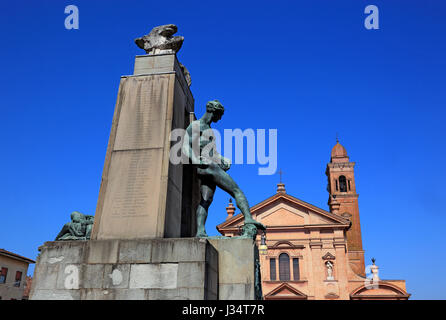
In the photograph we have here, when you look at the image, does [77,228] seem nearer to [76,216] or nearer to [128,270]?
[76,216]

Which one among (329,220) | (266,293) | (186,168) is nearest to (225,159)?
(186,168)

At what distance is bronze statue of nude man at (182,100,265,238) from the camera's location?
5.86 metres

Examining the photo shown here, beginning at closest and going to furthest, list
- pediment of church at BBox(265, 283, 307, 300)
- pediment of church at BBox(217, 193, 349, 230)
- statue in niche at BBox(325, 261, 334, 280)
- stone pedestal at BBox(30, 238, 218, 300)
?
stone pedestal at BBox(30, 238, 218, 300) → pediment of church at BBox(265, 283, 307, 300) → statue in niche at BBox(325, 261, 334, 280) → pediment of church at BBox(217, 193, 349, 230)

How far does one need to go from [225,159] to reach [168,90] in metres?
1.55

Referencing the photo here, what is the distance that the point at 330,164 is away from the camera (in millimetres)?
72562

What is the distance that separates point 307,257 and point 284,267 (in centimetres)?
260

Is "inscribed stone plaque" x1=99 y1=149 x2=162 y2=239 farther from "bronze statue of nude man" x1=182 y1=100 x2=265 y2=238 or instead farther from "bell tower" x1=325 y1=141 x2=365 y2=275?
"bell tower" x1=325 y1=141 x2=365 y2=275

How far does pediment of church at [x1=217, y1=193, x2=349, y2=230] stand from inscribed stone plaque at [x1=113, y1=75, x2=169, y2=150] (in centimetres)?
3420

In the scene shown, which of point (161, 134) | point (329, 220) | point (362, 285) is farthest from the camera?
point (329, 220)

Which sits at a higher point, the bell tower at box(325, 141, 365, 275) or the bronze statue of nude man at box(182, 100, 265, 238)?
the bell tower at box(325, 141, 365, 275)

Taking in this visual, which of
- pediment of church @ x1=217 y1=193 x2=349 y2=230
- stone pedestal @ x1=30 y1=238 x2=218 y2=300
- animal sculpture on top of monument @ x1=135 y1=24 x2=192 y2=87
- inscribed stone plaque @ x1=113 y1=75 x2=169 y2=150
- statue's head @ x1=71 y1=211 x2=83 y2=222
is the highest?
pediment of church @ x1=217 y1=193 x2=349 y2=230

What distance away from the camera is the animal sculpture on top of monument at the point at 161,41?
6871 mm

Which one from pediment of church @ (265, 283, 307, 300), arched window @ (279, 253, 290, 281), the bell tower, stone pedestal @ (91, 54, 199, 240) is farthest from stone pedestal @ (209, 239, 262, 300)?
the bell tower
